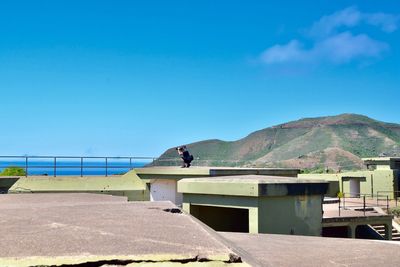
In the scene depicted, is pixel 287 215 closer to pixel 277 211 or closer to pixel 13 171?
pixel 277 211

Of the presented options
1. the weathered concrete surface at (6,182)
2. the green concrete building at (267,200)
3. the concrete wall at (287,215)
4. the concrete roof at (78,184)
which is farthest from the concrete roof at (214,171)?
the weathered concrete surface at (6,182)

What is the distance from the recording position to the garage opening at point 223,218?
13.7 m

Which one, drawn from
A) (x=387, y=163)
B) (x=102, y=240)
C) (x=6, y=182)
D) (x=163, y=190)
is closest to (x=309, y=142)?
(x=387, y=163)

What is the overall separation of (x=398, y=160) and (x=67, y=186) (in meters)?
23.2

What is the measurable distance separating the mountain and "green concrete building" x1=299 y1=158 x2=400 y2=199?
60.5 meters

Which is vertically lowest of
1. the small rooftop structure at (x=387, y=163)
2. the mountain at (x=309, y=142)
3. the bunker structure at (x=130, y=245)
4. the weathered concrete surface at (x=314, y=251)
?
the weathered concrete surface at (x=314, y=251)

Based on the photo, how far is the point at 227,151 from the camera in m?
166

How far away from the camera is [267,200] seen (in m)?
11.6

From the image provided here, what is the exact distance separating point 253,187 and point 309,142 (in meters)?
133

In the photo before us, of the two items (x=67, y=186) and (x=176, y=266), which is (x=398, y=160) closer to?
(x=67, y=186)

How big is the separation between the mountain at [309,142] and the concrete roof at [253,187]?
82970 mm

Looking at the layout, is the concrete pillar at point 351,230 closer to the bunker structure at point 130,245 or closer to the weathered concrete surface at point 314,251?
the weathered concrete surface at point 314,251

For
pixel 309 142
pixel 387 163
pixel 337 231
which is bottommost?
pixel 337 231

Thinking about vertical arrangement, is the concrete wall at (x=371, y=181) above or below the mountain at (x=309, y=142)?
below
